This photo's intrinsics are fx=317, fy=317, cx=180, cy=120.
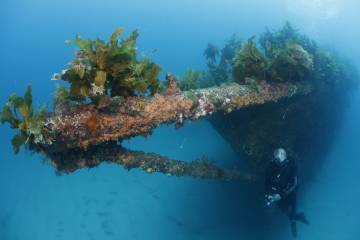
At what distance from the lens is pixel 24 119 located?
12.9 ft

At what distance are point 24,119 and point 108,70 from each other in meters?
1.36

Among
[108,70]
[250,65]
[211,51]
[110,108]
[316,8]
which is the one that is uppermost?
[316,8]

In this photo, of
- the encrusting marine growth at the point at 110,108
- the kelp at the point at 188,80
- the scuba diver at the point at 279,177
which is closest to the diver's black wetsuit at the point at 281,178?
the scuba diver at the point at 279,177

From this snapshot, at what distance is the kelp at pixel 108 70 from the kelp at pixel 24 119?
581mm

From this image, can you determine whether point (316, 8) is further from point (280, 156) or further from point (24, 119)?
point (24, 119)

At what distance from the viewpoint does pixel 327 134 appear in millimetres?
13148

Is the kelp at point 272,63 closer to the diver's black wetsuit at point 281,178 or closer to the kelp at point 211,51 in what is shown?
the diver's black wetsuit at point 281,178

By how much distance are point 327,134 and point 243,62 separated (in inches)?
300

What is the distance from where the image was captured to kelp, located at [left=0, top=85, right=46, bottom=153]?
3.85m

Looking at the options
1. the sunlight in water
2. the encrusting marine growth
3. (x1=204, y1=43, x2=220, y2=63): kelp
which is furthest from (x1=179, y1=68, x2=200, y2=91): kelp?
the sunlight in water

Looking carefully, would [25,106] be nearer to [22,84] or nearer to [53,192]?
[53,192]

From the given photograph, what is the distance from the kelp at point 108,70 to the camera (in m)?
4.32

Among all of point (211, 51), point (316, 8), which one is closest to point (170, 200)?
point (211, 51)

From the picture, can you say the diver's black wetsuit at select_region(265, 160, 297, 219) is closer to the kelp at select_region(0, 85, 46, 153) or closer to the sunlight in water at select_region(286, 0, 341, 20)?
the kelp at select_region(0, 85, 46, 153)
